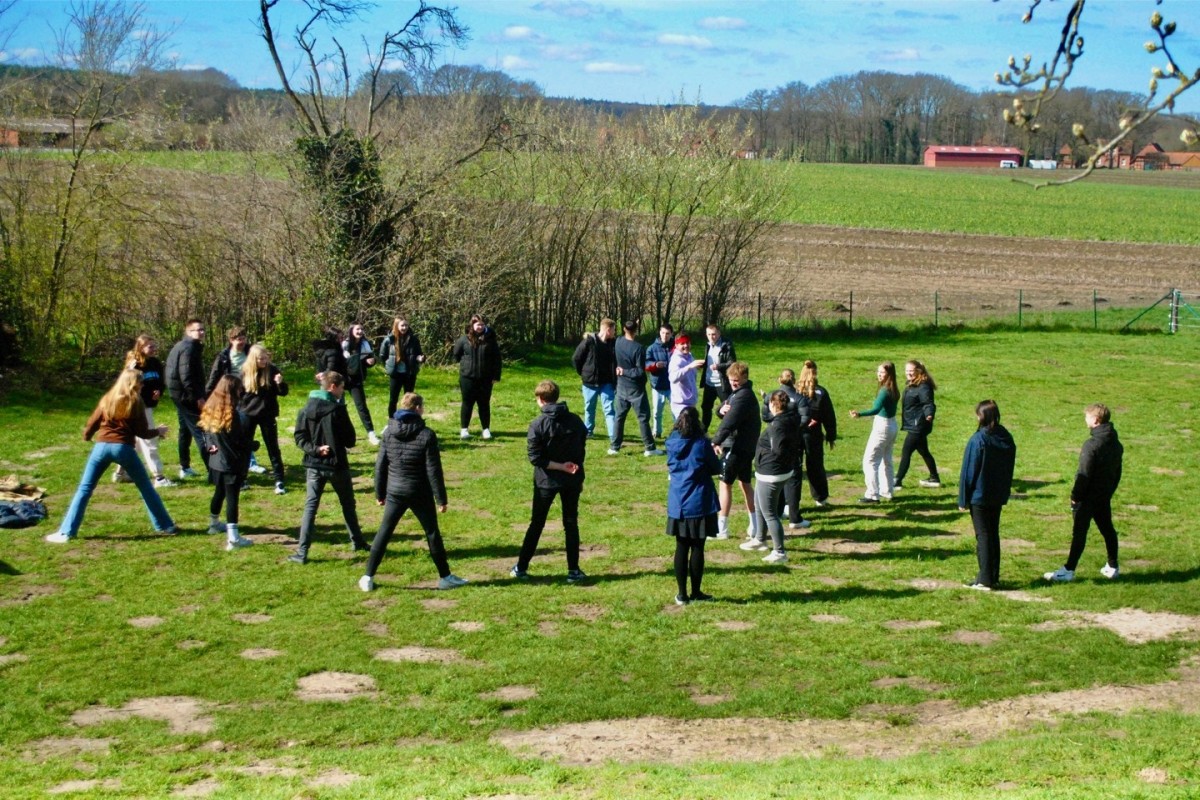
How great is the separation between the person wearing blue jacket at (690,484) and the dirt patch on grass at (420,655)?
6.79 feet

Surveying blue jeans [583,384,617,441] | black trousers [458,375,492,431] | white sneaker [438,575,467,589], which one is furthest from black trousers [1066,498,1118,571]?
black trousers [458,375,492,431]

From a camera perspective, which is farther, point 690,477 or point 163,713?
point 690,477

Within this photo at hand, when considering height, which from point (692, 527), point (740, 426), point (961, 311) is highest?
point (961, 311)

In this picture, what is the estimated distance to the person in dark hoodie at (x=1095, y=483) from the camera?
10.8m

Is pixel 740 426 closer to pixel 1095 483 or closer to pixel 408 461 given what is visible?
pixel 1095 483

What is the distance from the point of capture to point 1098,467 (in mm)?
10844

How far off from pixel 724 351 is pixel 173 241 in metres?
11.4

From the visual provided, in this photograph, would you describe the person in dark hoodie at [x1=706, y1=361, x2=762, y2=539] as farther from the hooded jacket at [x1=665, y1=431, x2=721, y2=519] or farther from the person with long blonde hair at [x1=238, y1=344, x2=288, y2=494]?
the person with long blonde hair at [x1=238, y1=344, x2=288, y2=494]

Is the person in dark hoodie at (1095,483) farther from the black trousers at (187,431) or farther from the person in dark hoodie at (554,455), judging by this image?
the black trousers at (187,431)

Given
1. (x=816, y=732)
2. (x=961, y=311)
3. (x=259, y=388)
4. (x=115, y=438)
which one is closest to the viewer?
(x=816, y=732)

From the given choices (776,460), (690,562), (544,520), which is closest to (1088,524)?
(776,460)

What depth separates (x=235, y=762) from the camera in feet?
24.2

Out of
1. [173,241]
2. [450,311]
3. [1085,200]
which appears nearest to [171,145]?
[173,241]

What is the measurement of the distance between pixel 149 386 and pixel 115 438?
6.67 ft
